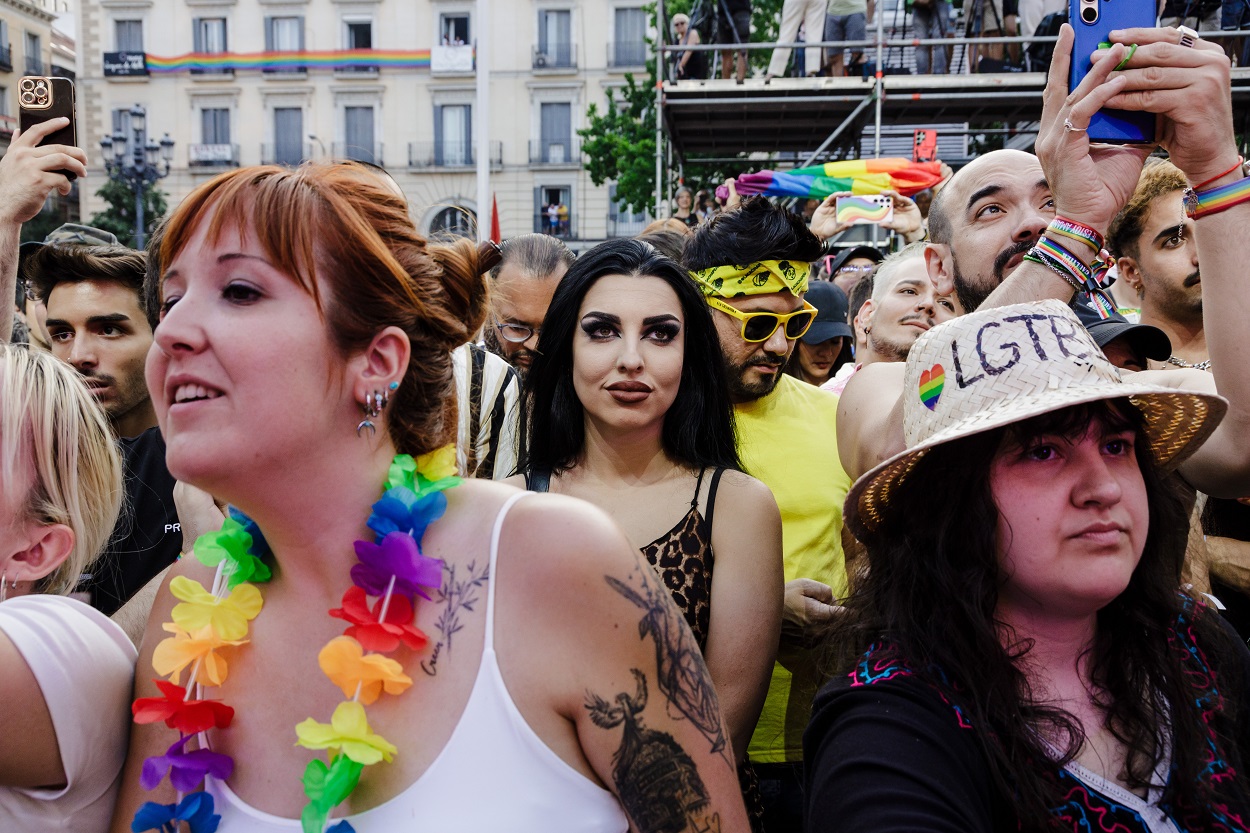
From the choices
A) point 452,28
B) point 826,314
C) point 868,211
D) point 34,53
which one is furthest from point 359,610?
point 34,53

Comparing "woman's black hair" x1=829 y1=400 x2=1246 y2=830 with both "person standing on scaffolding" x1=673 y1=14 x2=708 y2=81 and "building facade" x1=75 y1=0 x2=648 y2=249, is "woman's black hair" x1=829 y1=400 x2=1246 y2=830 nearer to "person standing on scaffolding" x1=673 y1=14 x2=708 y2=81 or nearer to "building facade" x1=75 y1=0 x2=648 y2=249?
"person standing on scaffolding" x1=673 y1=14 x2=708 y2=81

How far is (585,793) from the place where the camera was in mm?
1490

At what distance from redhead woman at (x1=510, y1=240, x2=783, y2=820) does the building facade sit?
35.4m

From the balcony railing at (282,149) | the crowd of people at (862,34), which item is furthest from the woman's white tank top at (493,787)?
the balcony railing at (282,149)

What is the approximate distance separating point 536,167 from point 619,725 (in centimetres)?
3832

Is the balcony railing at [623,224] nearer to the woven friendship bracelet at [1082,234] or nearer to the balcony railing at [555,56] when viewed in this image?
the balcony railing at [555,56]

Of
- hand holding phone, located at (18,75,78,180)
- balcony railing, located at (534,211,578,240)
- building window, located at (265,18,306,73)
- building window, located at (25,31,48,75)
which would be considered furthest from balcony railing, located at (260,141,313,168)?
hand holding phone, located at (18,75,78,180)

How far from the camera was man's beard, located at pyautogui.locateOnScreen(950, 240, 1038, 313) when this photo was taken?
2.64m

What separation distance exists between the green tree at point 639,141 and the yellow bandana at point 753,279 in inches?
599

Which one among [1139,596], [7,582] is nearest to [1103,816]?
[1139,596]

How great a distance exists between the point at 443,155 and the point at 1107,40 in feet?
127

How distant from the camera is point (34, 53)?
144 feet

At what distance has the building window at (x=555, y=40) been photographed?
37.8m

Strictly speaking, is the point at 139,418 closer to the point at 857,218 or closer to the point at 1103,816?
the point at 1103,816
